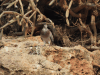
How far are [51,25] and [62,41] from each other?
0.66 meters

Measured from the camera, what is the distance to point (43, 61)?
5.75 feet

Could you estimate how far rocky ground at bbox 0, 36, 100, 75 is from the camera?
1.58 m

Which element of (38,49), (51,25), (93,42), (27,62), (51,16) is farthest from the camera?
(51,16)

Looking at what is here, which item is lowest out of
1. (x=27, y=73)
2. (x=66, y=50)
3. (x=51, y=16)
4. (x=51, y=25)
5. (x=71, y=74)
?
(x=71, y=74)

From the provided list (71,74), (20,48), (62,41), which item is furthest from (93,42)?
(20,48)

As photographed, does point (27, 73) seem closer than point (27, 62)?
Yes

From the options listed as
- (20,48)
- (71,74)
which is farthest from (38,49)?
(71,74)

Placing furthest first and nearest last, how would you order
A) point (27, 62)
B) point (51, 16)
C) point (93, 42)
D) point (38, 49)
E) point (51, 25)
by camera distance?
point (51, 16), point (51, 25), point (93, 42), point (38, 49), point (27, 62)

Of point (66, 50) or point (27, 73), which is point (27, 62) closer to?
point (27, 73)

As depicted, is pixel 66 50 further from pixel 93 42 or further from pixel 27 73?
pixel 93 42

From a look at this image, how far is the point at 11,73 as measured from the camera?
1.53 metres

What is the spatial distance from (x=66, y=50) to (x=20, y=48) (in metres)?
0.74

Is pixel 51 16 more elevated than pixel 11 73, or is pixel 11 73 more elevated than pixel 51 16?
pixel 51 16

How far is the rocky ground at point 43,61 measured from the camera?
1581 mm
